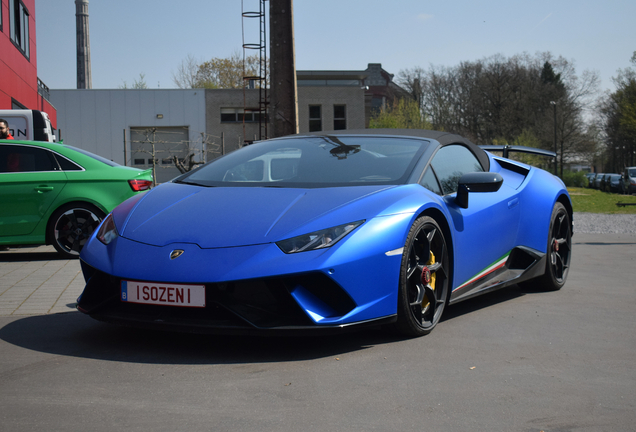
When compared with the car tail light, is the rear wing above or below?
above

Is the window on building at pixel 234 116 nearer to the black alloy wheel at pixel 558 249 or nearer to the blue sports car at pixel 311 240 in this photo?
the black alloy wheel at pixel 558 249

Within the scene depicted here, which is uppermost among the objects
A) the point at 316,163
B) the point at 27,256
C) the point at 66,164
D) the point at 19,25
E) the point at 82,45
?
the point at 82,45

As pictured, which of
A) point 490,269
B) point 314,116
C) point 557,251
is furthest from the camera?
point 314,116

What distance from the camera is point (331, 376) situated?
3.10 metres

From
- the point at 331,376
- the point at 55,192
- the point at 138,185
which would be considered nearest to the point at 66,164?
the point at 55,192

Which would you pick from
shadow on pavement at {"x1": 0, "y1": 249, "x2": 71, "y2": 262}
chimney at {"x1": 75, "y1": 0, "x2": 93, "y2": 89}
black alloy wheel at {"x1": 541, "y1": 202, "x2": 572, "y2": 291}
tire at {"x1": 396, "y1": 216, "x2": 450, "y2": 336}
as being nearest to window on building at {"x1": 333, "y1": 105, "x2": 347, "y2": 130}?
chimney at {"x1": 75, "y1": 0, "x2": 93, "y2": 89}

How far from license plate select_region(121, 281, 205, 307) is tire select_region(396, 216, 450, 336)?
107 centimetres

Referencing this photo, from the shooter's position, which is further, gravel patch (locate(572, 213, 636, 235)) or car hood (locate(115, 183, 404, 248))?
gravel patch (locate(572, 213, 636, 235))

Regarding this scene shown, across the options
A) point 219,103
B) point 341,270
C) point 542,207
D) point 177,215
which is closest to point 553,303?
point 542,207

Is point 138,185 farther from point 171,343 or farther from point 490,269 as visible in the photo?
point 490,269

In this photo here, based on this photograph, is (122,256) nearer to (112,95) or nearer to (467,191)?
(467,191)

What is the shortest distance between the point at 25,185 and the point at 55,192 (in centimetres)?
34

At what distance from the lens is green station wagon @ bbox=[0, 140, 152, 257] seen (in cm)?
776

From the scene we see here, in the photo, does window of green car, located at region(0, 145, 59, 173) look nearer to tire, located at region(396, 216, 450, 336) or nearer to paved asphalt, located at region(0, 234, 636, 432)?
paved asphalt, located at region(0, 234, 636, 432)
